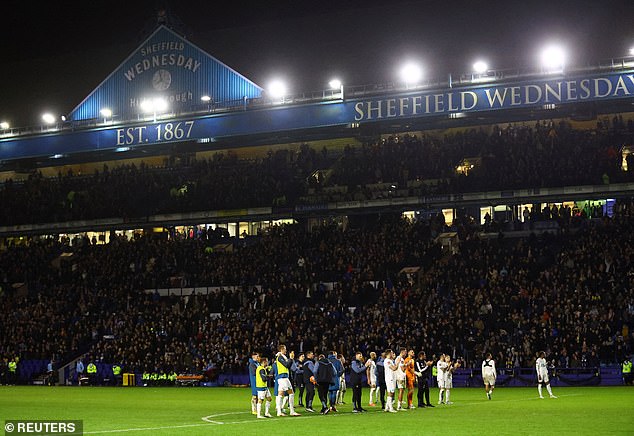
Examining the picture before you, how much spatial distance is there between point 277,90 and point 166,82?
871 centimetres

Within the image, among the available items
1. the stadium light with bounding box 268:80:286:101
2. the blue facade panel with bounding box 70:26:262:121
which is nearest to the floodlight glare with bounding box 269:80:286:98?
the stadium light with bounding box 268:80:286:101

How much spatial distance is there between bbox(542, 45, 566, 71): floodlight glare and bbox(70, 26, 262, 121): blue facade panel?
18015 mm

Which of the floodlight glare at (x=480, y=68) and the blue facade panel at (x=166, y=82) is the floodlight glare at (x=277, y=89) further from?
the floodlight glare at (x=480, y=68)

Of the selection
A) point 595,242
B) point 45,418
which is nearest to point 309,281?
point 595,242

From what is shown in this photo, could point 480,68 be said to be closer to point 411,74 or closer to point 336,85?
point 411,74

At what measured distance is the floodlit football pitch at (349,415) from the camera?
2261 cm

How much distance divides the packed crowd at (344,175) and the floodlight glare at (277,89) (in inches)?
239

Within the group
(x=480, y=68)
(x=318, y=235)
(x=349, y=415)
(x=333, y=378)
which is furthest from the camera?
(x=318, y=235)

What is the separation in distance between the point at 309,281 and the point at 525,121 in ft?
55.2

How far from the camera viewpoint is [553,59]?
4791 cm

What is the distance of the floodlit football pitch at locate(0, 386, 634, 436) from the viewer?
22.6 m

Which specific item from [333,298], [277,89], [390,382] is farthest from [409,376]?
[277,89]

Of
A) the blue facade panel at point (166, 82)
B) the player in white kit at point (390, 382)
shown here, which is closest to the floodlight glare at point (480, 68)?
the blue facade panel at point (166, 82)

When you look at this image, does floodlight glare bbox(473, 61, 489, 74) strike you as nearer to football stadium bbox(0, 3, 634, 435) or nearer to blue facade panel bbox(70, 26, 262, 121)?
football stadium bbox(0, 3, 634, 435)
